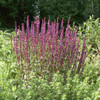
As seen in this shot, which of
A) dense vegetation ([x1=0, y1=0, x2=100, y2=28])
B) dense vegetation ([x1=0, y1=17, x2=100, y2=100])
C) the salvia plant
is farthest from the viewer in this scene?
dense vegetation ([x1=0, y1=0, x2=100, y2=28])

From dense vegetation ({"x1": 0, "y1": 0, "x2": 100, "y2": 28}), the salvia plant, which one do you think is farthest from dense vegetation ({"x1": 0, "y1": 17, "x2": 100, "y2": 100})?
dense vegetation ({"x1": 0, "y1": 0, "x2": 100, "y2": 28})

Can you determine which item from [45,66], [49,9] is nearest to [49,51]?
[45,66]

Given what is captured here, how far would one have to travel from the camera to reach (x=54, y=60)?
10.0ft

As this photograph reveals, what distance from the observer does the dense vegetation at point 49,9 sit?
38.6 feet

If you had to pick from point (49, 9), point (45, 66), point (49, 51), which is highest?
point (49, 9)

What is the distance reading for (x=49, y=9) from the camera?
1237 centimetres

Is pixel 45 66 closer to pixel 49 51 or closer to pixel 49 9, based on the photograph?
pixel 49 51

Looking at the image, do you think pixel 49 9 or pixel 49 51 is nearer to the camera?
pixel 49 51

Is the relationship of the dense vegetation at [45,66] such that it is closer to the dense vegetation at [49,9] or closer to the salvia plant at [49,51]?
the salvia plant at [49,51]

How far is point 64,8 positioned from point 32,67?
30.7 feet

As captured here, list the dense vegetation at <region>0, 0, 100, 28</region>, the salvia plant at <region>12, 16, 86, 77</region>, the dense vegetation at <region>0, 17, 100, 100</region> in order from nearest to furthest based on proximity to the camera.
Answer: the dense vegetation at <region>0, 17, 100, 100</region>, the salvia plant at <region>12, 16, 86, 77</region>, the dense vegetation at <region>0, 0, 100, 28</region>

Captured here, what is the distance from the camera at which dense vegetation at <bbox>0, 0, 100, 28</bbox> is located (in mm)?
11766

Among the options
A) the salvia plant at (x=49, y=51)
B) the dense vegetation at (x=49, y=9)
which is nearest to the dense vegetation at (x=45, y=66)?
the salvia plant at (x=49, y=51)

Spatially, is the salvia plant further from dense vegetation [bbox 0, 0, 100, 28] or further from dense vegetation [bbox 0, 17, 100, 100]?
dense vegetation [bbox 0, 0, 100, 28]
